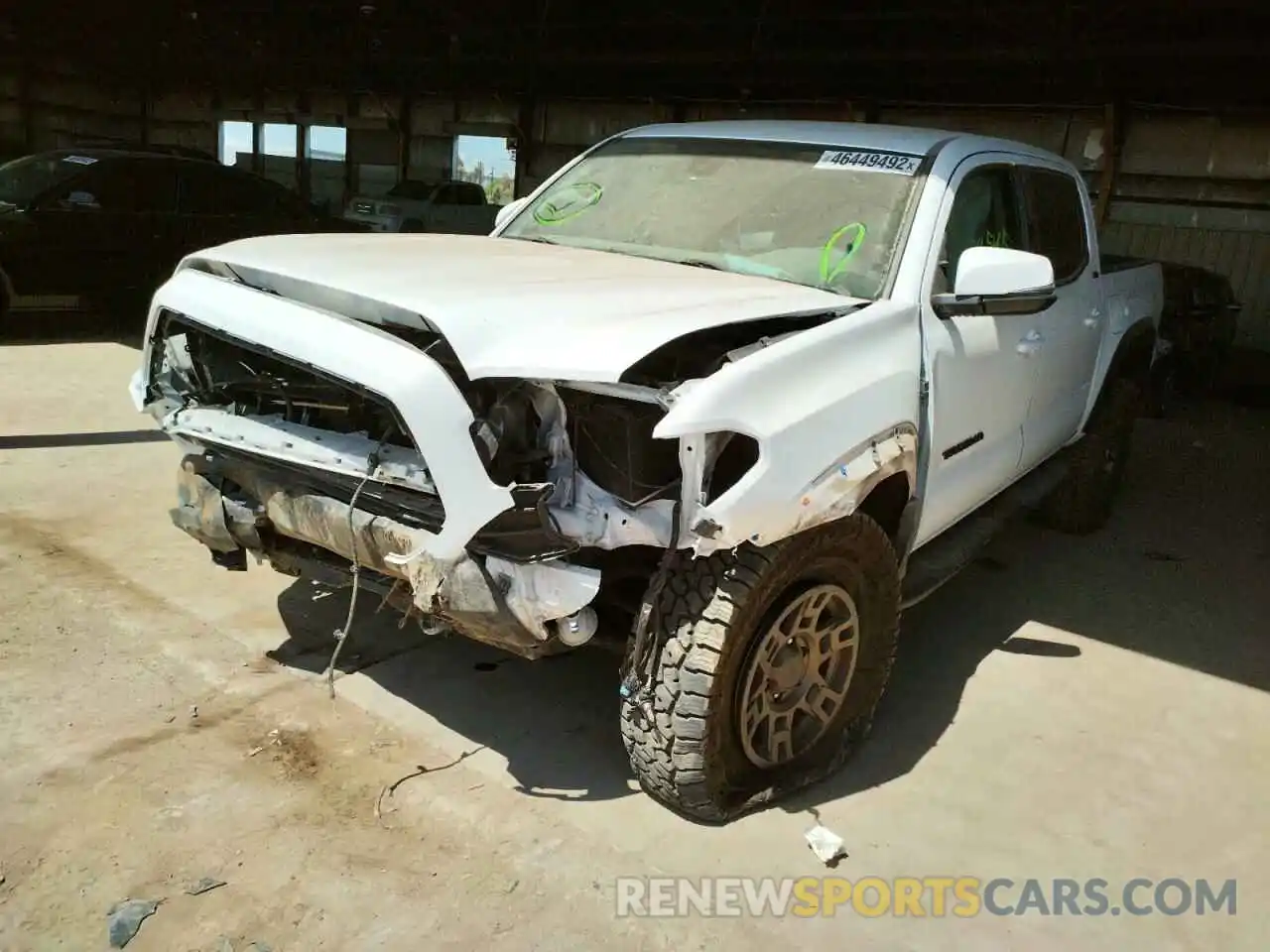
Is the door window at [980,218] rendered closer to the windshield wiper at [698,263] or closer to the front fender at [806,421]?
the front fender at [806,421]

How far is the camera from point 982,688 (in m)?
3.94

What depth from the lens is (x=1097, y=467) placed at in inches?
218

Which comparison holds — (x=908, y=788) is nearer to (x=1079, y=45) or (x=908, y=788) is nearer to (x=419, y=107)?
(x=1079, y=45)

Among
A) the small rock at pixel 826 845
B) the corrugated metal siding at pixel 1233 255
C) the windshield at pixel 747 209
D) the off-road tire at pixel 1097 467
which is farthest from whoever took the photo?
the corrugated metal siding at pixel 1233 255

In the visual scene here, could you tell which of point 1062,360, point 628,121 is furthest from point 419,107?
point 1062,360

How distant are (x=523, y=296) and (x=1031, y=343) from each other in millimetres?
2197

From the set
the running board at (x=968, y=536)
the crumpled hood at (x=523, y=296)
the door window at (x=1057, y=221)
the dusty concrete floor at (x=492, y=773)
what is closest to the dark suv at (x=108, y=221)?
the dusty concrete floor at (x=492, y=773)

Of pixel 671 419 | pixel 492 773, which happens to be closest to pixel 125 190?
pixel 492 773

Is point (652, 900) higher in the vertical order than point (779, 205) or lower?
lower

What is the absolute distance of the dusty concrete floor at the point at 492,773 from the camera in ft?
8.30

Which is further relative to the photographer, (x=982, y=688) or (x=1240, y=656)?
(x=1240, y=656)

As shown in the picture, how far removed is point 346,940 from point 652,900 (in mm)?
759

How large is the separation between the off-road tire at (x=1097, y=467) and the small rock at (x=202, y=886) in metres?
4.39

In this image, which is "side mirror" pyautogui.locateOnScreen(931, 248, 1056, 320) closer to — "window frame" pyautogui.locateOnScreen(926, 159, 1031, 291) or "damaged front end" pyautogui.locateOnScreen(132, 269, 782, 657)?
"window frame" pyautogui.locateOnScreen(926, 159, 1031, 291)
